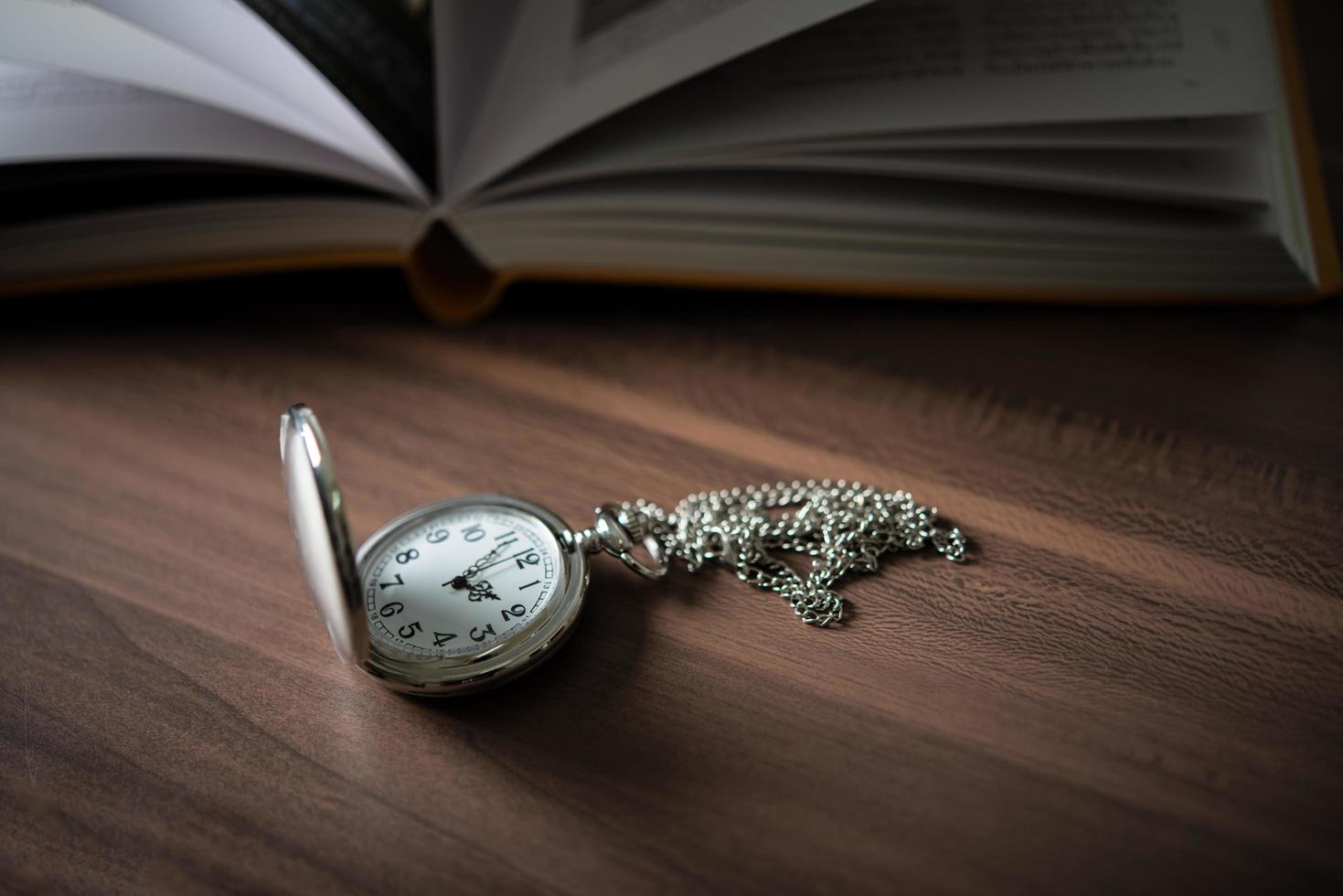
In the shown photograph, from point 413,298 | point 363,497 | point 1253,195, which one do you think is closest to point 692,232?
point 413,298

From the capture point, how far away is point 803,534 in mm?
1023

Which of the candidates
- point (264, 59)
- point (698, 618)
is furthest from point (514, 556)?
point (264, 59)

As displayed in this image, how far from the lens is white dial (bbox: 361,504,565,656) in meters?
0.88

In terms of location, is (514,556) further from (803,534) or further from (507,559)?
(803,534)

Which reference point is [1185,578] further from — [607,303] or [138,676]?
[138,676]

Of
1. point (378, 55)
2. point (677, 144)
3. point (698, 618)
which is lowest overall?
point (698, 618)

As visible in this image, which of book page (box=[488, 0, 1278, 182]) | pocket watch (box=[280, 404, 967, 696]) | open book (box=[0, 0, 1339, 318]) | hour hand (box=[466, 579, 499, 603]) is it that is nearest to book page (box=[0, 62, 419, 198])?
open book (box=[0, 0, 1339, 318])

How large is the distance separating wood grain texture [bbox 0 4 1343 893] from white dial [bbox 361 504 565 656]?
0.17 feet

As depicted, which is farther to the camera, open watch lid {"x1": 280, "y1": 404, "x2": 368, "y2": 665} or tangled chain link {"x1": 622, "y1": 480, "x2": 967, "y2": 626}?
tangled chain link {"x1": 622, "y1": 480, "x2": 967, "y2": 626}

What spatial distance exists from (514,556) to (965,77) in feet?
2.27

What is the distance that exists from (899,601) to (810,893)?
29 centimetres

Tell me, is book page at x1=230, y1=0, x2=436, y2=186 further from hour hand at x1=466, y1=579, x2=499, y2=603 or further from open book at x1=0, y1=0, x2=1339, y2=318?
hour hand at x1=466, y1=579, x2=499, y2=603

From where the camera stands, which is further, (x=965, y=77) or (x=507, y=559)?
(x=965, y=77)

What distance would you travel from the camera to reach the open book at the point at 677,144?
1.14m
